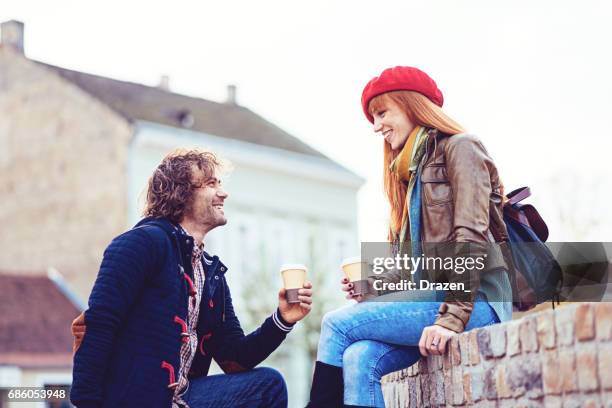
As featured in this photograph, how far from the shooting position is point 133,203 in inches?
1230

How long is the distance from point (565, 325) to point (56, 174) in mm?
30250

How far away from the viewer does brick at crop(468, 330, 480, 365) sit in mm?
5156

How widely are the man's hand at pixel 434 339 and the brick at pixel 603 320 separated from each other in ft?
4.13

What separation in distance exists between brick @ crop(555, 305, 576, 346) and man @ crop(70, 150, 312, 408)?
154 cm

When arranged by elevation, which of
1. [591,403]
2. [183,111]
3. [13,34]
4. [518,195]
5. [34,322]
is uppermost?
[13,34]

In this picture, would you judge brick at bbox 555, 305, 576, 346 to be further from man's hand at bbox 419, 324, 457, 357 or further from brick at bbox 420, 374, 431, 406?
brick at bbox 420, 374, 431, 406

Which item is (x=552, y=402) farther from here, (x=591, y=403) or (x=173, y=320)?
(x=173, y=320)

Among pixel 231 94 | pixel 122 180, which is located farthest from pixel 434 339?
pixel 231 94

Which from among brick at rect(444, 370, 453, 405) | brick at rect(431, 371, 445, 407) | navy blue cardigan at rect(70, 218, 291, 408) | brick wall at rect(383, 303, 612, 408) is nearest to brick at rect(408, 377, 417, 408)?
brick wall at rect(383, 303, 612, 408)

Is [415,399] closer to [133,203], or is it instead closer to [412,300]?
[412,300]

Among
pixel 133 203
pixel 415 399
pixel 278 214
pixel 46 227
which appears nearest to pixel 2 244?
pixel 46 227

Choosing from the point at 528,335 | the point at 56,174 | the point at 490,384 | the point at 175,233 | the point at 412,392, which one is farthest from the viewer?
the point at 56,174

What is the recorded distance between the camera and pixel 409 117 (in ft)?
18.3

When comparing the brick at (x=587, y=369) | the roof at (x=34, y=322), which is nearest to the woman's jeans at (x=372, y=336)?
the brick at (x=587, y=369)
